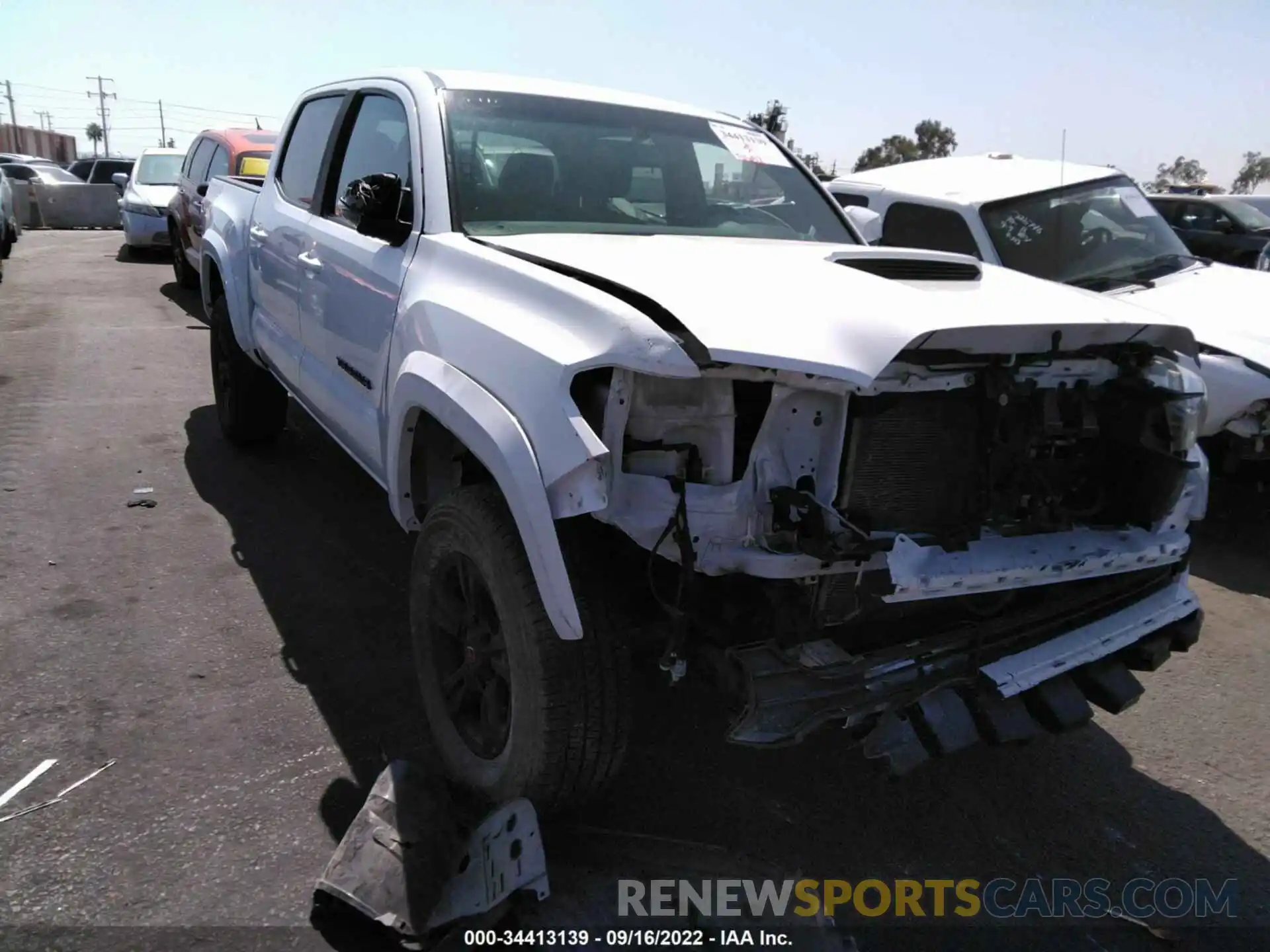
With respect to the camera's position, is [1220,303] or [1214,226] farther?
[1214,226]

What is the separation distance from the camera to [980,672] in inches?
96.6

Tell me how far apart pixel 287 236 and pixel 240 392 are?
1.54 metres

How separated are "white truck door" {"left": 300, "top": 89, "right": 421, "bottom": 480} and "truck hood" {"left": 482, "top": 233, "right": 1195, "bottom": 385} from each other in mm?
470

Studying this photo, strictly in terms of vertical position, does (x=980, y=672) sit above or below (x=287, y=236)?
below

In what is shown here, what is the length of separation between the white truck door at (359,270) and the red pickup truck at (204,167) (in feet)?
19.2

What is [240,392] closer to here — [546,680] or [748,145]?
[748,145]

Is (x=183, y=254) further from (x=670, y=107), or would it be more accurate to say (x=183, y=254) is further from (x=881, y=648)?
(x=881, y=648)

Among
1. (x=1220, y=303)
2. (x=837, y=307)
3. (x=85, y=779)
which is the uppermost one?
(x=837, y=307)

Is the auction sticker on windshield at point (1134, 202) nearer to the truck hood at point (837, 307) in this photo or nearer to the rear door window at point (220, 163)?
the truck hood at point (837, 307)

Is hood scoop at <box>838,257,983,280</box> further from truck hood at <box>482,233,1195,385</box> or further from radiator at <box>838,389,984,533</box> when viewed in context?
radiator at <box>838,389,984,533</box>

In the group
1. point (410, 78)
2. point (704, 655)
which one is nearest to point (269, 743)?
point (704, 655)

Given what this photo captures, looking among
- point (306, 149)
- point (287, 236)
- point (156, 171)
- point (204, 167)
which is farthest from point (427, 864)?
point (156, 171)

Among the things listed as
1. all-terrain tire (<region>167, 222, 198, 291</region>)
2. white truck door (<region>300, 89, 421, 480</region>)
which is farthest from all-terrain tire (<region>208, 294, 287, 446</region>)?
all-terrain tire (<region>167, 222, 198, 291</region>)

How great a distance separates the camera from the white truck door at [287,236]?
13.8ft
